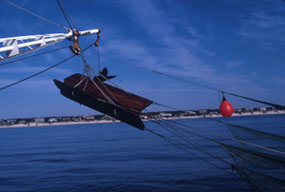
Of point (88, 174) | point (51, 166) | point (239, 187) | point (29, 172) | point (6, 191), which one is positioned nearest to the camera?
point (239, 187)

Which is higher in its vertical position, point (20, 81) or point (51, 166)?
point (20, 81)

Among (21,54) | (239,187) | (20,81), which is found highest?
(21,54)

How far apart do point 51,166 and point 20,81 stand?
75.5ft

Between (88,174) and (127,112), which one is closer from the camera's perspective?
(127,112)

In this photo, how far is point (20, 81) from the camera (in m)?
10.2

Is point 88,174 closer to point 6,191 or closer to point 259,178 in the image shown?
point 6,191

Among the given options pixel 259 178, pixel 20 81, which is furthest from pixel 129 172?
pixel 20 81

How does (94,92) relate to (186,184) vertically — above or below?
above

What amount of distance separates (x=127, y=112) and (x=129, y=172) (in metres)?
17.1

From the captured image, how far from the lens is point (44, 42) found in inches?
457

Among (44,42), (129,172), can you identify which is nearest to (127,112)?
(44,42)

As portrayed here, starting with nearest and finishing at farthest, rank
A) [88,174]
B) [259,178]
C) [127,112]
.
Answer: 1. [127,112]
2. [259,178]
3. [88,174]

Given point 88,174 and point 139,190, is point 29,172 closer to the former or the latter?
point 88,174

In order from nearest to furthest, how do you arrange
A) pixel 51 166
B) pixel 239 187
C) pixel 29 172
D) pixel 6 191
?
pixel 239 187
pixel 6 191
pixel 29 172
pixel 51 166
